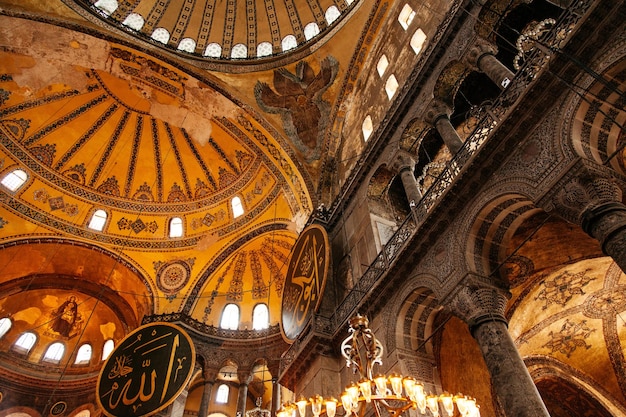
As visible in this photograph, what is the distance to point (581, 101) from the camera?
409cm

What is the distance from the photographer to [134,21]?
1138 cm

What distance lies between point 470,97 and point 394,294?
4114 mm

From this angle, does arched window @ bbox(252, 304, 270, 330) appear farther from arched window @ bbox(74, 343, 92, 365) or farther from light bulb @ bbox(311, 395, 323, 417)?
light bulb @ bbox(311, 395, 323, 417)

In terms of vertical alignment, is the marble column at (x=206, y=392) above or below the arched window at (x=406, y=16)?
below

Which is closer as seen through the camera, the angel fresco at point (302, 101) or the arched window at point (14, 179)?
the angel fresco at point (302, 101)

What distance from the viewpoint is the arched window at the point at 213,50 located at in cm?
1188

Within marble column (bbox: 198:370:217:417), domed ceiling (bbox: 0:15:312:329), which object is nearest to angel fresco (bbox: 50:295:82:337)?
domed ceiling (bbox: 0:15:312:329)

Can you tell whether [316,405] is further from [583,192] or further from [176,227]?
[176,227]

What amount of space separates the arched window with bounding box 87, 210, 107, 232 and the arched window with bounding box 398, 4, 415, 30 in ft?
31.9

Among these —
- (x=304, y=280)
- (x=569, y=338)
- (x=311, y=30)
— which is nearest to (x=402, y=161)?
(x=304, y=280)

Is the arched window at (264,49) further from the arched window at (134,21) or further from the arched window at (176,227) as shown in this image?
the arched window at (176,227)

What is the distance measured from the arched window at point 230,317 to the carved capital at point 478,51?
9.14 meters

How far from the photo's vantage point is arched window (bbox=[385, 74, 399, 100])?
8523mm

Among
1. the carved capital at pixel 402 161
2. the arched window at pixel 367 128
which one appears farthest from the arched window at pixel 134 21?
the carved capital at pixel 402 161
